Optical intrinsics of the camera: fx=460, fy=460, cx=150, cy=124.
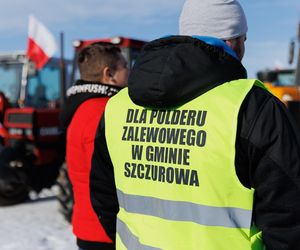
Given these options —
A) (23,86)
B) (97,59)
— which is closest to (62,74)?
(23,86)

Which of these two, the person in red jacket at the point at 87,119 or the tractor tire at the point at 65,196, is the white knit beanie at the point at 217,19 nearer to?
the person in red jacket at the point at 87,119

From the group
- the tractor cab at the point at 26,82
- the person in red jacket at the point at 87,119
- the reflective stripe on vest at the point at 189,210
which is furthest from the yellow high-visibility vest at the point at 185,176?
the tractor cab at the point at 26,82

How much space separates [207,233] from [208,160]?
0.65 feet

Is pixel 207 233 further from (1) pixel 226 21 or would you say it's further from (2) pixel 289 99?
(2) pixel 289 99

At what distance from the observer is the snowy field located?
4520 mm

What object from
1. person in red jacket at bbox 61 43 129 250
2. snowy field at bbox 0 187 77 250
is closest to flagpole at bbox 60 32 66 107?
snowy field at bbox 0 187 77 250

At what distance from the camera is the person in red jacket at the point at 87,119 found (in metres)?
2.13

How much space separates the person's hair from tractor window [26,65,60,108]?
664 cm

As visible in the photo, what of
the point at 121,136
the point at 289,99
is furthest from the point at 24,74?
the point at 121,136

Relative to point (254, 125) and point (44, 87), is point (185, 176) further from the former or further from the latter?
point (44, 87)

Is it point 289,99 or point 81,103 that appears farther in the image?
point 289,99

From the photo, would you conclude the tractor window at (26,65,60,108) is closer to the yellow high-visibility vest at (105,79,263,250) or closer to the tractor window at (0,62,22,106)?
the tractor window at (0,62,22,106)

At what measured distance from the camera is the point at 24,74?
912 cm

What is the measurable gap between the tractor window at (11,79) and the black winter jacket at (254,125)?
839 cm
